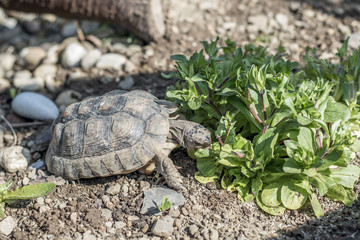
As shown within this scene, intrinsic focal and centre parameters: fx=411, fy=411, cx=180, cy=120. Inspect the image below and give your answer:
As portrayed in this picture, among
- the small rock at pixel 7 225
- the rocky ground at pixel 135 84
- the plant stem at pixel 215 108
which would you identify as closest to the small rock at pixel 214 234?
the rocky ground at pixel 135 84

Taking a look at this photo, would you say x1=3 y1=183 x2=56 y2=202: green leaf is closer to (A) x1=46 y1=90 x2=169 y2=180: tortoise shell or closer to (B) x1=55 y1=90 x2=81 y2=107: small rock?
(A) x1=46 y1=90 x2=169 y2=180: tortoise shell

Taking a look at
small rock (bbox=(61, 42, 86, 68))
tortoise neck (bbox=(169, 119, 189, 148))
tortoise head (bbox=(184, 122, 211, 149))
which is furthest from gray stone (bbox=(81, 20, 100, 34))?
tortoise head (bbox=(184, 122, 211, 149))

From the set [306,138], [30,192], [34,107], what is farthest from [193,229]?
[34,107]

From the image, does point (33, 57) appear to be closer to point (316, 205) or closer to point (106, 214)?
point (106, 214)

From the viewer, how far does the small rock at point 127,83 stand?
5.07m

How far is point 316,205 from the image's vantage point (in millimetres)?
3324

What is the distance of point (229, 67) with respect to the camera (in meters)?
3.98

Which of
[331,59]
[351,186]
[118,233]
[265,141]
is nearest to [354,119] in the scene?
[351,186]

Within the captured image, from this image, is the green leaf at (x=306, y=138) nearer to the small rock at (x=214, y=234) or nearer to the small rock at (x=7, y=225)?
the small rock at (x=214, y=234)

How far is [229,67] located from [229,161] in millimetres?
1016

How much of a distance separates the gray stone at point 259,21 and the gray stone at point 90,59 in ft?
7.27

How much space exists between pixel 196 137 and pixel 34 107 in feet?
7.09

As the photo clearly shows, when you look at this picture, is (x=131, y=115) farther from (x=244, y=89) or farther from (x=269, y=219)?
(x=269, y=219)

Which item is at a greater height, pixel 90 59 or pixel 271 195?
pixel 271 195
